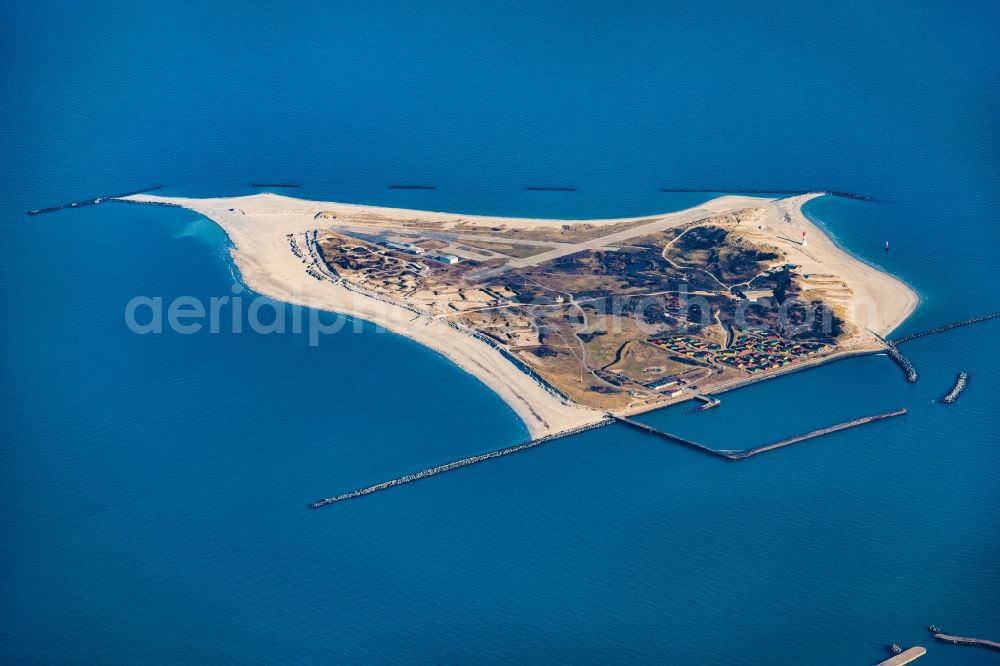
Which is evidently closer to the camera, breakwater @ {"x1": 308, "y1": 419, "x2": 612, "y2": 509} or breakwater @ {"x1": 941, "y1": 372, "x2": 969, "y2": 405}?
breakwater @ {"x1": 308, "y1": 419, "x2": 612, "y2": 509}

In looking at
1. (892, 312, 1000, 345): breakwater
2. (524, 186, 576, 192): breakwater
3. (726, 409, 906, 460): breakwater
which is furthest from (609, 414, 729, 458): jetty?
(524, 186, 576, 192): breakwater

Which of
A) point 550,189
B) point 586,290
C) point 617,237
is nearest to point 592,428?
point 586,290

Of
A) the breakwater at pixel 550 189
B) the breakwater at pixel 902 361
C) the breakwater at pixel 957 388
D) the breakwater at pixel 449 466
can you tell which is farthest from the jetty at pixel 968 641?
the breakwater at pixel 550 189

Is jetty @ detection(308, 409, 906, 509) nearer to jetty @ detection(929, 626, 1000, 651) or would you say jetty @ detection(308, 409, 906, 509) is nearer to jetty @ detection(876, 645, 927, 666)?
jetty @ detection(929, 626, 1000, 651)

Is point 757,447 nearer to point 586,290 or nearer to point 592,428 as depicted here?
point 592,428

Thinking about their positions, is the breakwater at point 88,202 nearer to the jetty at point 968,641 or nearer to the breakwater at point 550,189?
the breakwater at point 550,189

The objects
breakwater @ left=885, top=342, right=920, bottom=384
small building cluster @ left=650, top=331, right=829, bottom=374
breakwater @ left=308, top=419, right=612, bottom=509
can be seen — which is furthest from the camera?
small building cluster @ left=650, top=331, right=829, bottom=374
